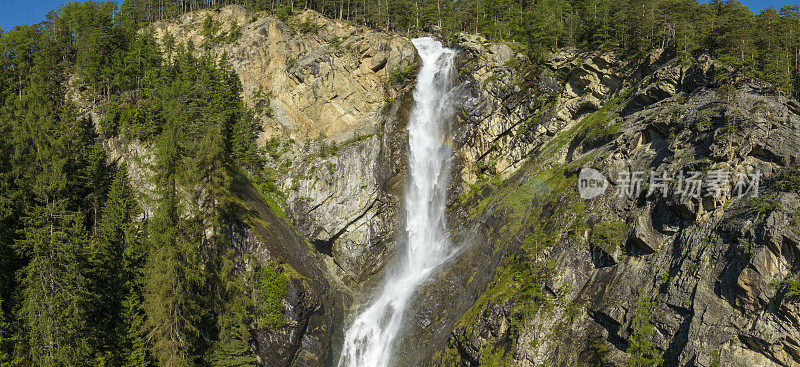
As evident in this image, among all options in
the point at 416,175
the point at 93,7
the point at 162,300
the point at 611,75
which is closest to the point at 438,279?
the point at 416,175

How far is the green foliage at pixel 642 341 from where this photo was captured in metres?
22.6

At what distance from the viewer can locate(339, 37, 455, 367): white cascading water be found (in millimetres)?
32594

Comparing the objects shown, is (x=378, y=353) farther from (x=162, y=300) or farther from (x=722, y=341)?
(x=722, y=341)

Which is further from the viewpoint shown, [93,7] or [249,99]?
[93,7]

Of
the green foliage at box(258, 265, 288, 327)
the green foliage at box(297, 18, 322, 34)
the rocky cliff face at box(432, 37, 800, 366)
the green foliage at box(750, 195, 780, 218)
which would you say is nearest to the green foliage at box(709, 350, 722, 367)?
the rocky cliff face at box(432, 37, 800, 366)

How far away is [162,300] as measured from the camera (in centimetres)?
2484

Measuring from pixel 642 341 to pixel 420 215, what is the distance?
67.8 ft

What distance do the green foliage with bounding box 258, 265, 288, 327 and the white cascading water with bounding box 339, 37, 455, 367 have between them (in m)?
5.59

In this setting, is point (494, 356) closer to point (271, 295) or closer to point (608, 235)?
point (608, 235)

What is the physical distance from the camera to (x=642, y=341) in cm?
2306

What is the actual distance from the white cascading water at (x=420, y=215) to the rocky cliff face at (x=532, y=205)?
3.92 feet

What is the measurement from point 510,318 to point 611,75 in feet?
77.0

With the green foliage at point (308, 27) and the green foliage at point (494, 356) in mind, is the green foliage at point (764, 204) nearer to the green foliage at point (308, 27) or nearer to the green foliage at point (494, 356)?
the green foliage at point (494, 356)

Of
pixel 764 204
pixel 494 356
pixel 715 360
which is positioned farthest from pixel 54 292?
pixel 764 204
